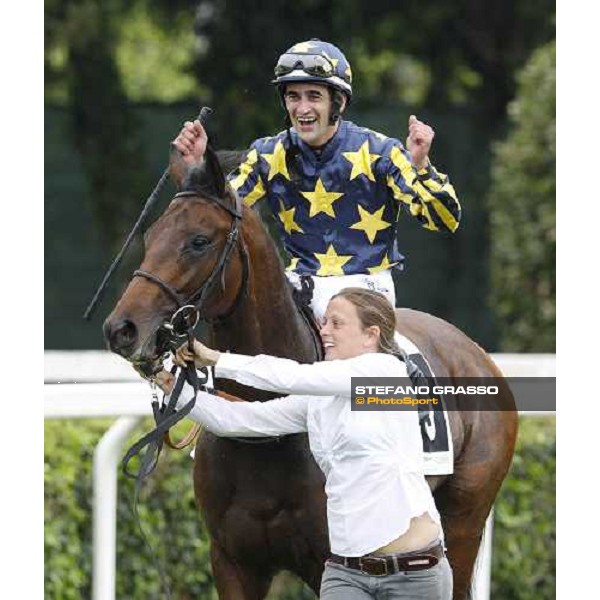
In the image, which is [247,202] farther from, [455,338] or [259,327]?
[455,338]

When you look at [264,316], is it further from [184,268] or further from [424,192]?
[424,192]

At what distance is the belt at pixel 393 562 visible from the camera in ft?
11.5

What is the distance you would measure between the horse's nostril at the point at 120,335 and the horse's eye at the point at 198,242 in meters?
0.30

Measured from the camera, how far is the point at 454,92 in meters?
10.4

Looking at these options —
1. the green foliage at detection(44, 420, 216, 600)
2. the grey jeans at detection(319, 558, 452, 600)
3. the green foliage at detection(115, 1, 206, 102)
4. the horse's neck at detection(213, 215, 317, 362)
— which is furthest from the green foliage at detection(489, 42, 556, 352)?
the grey jeans at detection(319, 558, 452, 600)

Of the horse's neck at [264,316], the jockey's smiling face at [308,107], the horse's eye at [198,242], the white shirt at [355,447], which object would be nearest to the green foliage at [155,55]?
the jockey's smiling face at [308,107]

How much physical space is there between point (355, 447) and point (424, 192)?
34.7 inches

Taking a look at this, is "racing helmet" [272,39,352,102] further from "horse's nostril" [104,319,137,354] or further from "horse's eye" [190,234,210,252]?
"horse's nostril" [104,319,137,354]

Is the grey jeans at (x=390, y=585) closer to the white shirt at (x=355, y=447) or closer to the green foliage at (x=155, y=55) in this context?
the white shirt at (x=355, y=447)

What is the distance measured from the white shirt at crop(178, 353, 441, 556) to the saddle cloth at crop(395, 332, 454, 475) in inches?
20.9

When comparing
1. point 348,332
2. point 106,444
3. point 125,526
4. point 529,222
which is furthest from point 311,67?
point 529,222
